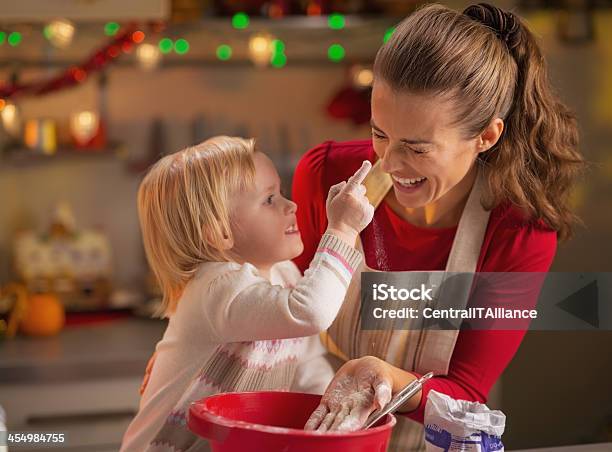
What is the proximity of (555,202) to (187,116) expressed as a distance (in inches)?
46.5

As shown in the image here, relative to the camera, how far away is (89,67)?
175cm

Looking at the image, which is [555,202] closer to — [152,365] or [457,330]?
[457,330]

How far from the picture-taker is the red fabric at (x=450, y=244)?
33.6 inches

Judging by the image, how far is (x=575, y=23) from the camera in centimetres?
161

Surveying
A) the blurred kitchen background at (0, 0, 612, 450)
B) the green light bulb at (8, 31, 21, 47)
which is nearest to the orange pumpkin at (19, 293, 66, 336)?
the blurred kitchen background at (0, 0, 612, 450)

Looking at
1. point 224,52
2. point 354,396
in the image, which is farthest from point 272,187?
point 224,52

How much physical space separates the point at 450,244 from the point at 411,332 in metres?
0.09

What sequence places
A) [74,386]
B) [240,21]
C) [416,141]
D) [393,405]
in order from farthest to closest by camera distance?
[240,21]
[74,386]
[416,141]
[393,405]

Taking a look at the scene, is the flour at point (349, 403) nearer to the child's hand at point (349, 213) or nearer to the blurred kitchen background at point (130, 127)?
the child's hand at point (349, 213)

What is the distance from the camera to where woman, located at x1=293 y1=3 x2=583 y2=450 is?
79 centimetres

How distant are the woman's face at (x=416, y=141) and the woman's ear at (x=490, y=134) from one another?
0.04 feet

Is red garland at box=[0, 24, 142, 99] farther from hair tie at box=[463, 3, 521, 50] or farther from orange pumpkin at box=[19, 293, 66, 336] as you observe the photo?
hair tie at box=[463, 3, 521, 50]

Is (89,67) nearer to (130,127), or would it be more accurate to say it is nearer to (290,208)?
(130,127)

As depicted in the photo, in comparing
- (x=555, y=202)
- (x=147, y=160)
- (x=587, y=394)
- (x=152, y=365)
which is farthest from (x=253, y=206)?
(x=147, y=160)
